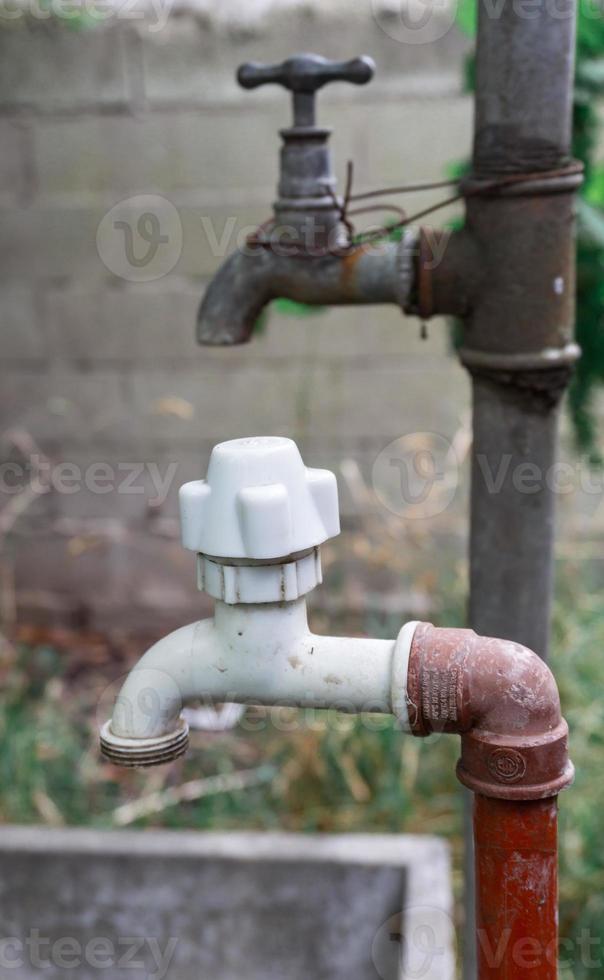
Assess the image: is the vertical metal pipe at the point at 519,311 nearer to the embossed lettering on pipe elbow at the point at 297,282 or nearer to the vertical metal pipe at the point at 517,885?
the embossed lettering on pipe elbow at the point at 297,282

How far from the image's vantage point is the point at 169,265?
7.39ft

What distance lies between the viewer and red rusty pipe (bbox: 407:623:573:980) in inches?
26.9

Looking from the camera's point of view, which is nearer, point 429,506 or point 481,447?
point 481,447

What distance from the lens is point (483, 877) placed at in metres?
0.72

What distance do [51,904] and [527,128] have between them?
1.00 m

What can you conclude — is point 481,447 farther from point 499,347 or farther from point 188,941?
point 188,941

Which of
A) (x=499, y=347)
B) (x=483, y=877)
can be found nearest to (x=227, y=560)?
(x=483, y=877)

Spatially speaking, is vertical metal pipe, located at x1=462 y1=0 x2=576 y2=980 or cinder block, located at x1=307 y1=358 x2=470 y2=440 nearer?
vertical metal pipe, located at x1=462 y1=0 x2=576 y2=980

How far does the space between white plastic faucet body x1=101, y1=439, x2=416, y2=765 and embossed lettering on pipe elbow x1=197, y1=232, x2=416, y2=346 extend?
360 millimetres

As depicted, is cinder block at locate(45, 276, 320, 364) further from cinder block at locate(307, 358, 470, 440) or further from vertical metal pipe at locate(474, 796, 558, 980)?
vertical metal pipe at locate(474, 796, 558, 980)

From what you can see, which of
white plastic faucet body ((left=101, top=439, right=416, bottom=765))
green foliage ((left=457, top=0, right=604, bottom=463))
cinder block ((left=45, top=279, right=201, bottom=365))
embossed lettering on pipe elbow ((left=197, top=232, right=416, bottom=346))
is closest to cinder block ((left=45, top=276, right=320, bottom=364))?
cinder block ((left=45, top=279, right=201, bottom=365))

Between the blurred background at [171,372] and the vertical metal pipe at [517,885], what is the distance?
115cm

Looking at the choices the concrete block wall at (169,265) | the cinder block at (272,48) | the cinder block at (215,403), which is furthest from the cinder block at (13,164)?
the cinder block at (215,403)

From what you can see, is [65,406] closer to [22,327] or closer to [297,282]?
[22,327]
